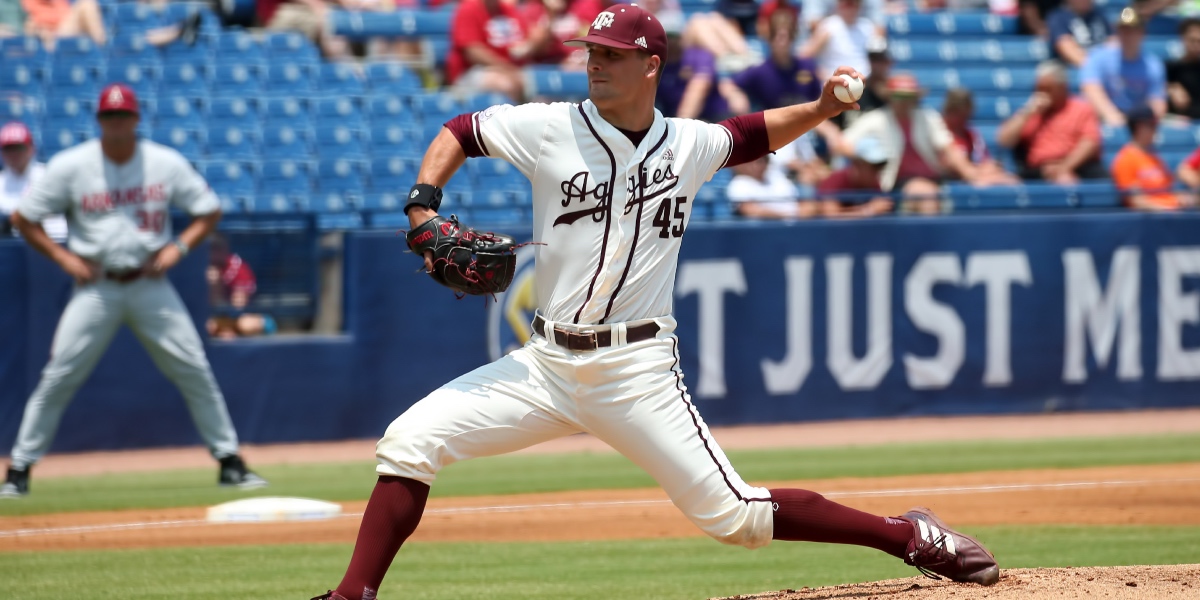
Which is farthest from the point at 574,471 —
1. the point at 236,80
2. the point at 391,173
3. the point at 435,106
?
the point at 236,80

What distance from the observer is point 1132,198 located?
510 inches

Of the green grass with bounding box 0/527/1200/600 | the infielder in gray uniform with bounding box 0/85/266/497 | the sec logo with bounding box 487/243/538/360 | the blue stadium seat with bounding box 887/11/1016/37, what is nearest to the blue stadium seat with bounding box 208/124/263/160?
the sec logo with bounding box 487/243/538/360

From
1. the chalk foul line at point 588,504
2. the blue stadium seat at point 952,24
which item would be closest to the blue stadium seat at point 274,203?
the chalk foul line at point 588,504

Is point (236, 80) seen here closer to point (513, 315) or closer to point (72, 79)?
point (72, 79)

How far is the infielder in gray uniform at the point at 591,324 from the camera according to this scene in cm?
460

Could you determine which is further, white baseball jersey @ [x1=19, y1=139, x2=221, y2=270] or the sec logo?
the sec logo

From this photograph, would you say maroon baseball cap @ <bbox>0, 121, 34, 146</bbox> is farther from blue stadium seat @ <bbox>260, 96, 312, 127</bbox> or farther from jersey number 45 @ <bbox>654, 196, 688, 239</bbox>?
jersey number 45 @ <bbox>654, 196, 688, 239</bbox>

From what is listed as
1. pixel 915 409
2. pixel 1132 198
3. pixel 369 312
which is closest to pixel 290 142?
pixel 369 312

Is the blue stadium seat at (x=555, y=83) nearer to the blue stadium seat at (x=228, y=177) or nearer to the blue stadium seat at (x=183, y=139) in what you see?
the blue stadium seat at (x=228, y=177)

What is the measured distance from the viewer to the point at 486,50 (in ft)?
45.8

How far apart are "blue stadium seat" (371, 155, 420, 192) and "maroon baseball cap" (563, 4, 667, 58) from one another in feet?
27.1

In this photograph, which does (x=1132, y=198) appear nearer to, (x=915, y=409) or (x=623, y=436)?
(x=915, y=409)

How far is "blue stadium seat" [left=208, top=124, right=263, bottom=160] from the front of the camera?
12.8m

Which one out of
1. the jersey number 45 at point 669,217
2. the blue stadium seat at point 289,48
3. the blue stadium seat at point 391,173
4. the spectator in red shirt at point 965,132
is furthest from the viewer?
the blue stadium seat at point 289,48
